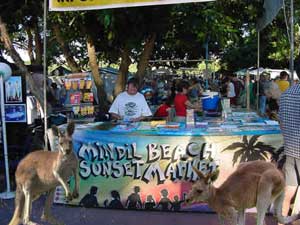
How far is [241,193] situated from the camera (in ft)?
12.9

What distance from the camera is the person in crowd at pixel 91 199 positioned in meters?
6.54

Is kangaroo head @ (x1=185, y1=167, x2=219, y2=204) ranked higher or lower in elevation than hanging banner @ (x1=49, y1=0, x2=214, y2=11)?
lower

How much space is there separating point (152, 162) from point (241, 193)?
98.9 inches

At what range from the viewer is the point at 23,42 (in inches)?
1169

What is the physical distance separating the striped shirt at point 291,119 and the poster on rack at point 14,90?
484 centimetres

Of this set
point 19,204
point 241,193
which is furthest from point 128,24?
point 19,204

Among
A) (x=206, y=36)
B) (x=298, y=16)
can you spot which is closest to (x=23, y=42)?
(x=298, y=16)

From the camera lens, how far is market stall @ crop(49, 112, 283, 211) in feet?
20.5

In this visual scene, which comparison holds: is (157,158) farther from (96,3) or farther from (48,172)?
(48,172)

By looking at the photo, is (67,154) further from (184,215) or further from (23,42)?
(23,42)

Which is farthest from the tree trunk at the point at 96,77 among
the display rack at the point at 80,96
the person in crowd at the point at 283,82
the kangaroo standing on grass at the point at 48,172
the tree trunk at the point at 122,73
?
the kangaroo standing on grass at the point at 48,172

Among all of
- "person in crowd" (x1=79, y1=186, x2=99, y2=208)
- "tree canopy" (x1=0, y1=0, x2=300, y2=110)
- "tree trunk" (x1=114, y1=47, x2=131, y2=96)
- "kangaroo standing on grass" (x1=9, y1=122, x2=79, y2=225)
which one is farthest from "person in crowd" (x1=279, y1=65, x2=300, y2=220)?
"tree trunk" (x1=114, y1=47, x2=131, y2=96)

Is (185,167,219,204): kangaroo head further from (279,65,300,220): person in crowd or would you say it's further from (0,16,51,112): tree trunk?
(0,16,51,112): tree trunk

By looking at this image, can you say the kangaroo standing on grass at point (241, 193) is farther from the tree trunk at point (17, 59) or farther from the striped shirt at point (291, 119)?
the tree trunk at point (17, 59)
